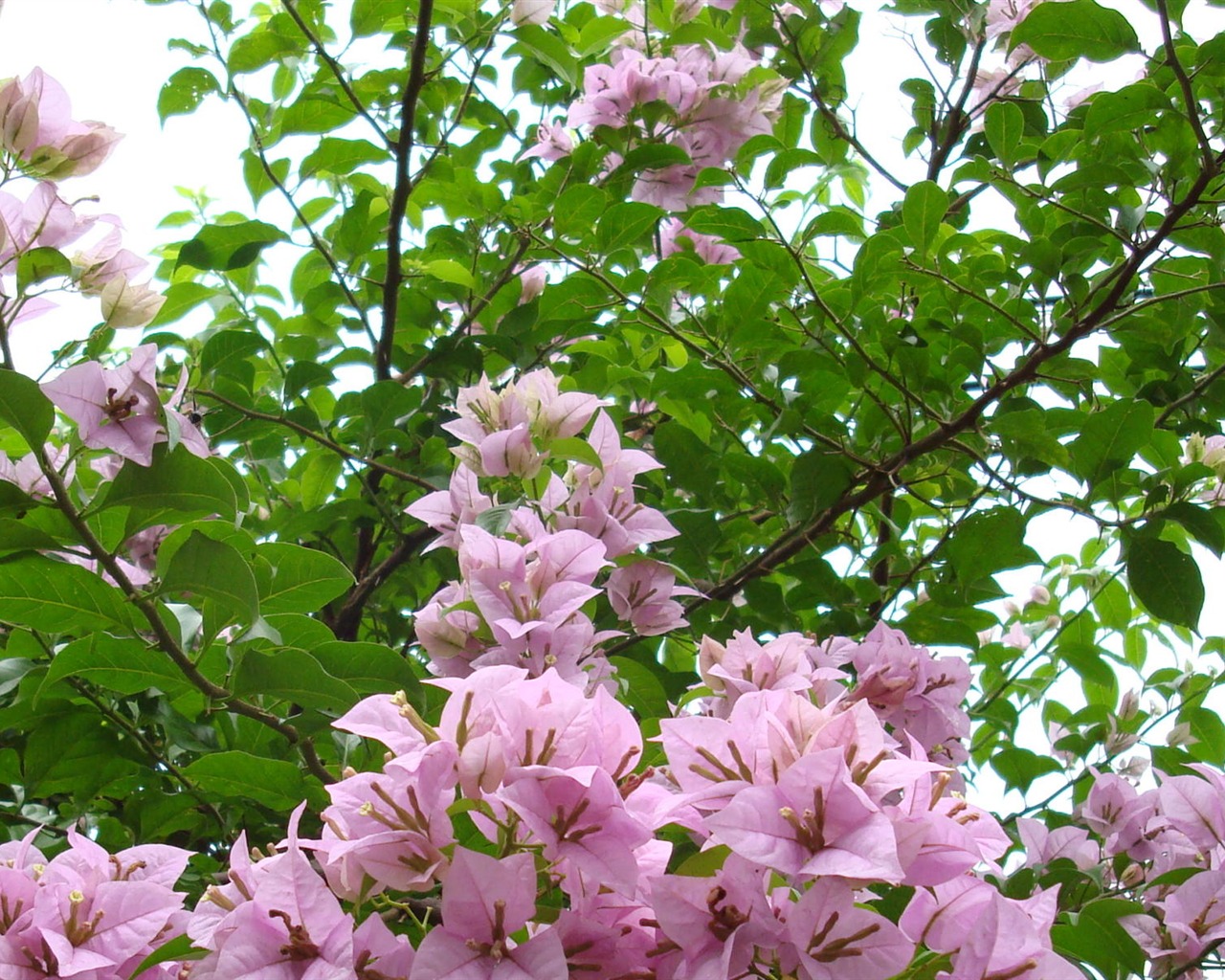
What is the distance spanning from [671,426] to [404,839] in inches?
35.4

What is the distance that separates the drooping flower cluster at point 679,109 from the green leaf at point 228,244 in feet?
→ 1.30

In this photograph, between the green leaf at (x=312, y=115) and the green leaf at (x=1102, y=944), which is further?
the green leaf at (x=312, y=115)

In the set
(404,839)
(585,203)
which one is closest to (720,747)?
(404,839)

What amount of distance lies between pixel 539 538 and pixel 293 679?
207 millimetres

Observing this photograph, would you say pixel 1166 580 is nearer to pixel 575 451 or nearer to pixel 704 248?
pixel 575 451

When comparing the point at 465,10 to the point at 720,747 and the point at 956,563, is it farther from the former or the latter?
the point at 720,747

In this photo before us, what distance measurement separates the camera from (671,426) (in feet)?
4.62

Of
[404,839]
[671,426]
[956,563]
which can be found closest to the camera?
[404,839]

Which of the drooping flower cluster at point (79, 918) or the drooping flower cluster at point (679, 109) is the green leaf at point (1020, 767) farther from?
the drooping flower cluster at point (79, 918)

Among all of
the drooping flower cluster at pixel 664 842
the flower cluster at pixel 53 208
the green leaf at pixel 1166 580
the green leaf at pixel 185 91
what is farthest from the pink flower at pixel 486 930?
the green leaf at pixel 185 91

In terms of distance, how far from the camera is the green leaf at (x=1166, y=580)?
1.13 meters

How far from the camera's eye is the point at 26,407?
77 cm

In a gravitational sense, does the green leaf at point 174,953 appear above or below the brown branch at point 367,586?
above

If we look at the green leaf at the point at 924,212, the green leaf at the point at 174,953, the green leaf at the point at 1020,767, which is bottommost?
the green leaf at the point at 1020,767
